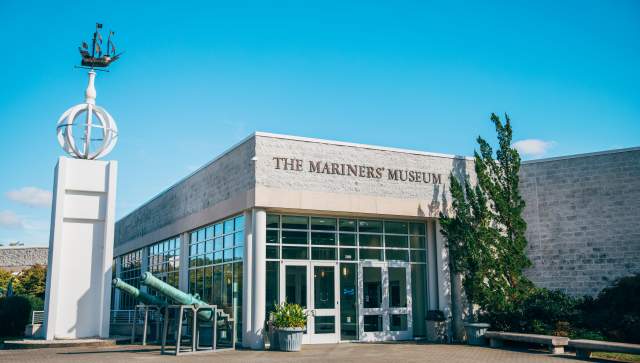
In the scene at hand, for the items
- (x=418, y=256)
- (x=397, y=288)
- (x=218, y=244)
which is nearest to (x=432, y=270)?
(x=418, y=256)

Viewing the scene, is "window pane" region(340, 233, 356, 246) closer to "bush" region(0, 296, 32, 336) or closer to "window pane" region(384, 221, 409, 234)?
"window pane" region(384, 221, 409, 234)

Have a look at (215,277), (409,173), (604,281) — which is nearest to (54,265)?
(215,277)

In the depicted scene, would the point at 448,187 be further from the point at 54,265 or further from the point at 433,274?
the point at 54,265

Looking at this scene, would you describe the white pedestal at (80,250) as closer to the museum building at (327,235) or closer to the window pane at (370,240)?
the museum building at (327,235)

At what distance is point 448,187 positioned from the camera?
19.7 metres

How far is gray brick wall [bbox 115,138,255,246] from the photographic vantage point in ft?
56.7

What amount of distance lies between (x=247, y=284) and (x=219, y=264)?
295cm

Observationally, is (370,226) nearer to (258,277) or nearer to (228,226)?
(258,277)

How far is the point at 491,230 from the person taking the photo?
18844mm

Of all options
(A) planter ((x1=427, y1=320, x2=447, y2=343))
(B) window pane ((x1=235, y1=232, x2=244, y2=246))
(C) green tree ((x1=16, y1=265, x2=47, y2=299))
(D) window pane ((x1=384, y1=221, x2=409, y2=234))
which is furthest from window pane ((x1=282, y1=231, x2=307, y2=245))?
(C) green tree ((x1=16, y1=265, x2=47, y2=299))

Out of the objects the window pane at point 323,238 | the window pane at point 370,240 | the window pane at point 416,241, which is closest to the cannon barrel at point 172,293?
the window pane at point 323,238

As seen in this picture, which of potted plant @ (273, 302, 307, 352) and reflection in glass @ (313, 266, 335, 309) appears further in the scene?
reflection in glass @ (313, 266, 335, 309)

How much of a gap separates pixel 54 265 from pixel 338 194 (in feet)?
30.3

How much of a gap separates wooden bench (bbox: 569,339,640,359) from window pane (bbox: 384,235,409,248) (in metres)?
6.37
